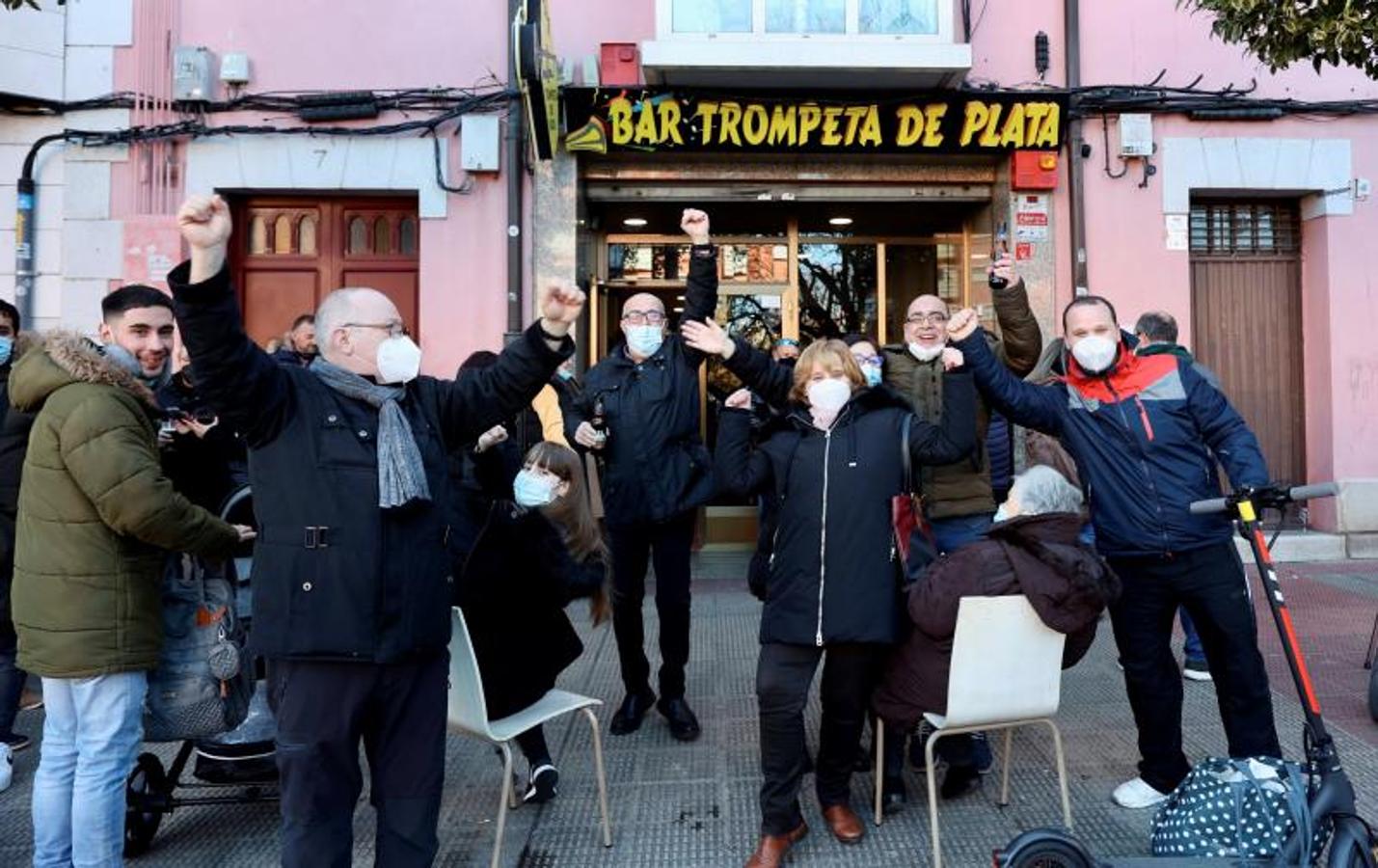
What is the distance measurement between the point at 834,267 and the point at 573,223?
8.82 feet

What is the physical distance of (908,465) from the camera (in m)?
3.27

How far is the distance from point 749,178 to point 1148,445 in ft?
17.6

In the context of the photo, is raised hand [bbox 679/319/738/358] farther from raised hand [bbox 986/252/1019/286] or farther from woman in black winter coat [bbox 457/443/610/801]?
raised hand [bbox 986/252/1019/286]

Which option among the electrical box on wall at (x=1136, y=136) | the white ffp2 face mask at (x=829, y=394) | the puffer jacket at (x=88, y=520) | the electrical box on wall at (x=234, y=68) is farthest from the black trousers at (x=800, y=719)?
A: the electrical box on wall at (x=234, y=68)

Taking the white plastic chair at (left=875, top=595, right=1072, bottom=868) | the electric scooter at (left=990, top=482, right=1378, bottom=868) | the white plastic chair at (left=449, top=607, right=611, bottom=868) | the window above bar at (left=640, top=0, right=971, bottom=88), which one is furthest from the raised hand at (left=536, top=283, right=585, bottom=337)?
the window above bar at (left=640, top=0, right=971, bottom=88)

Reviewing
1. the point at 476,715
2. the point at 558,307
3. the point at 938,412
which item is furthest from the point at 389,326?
the point at 938,412

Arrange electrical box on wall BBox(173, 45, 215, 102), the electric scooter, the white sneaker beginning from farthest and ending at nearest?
electrical box on wall BBox(173, 45, 215, 102) → the white sneaker → the electric scooter

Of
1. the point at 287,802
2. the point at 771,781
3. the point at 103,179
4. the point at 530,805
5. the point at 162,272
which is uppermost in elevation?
the point at 103,179

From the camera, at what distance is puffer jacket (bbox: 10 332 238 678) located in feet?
8.87

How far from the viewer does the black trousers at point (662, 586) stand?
432 centimetres

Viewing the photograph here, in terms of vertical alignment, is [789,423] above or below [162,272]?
below

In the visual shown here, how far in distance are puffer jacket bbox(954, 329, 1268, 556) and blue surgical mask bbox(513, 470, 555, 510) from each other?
5.40ft

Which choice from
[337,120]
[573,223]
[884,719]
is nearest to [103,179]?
[337,120]

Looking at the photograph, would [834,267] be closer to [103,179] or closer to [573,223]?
[573,223]
